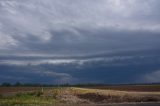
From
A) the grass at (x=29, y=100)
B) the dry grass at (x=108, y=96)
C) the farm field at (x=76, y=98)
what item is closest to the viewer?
the grass at (x=29, y=100)

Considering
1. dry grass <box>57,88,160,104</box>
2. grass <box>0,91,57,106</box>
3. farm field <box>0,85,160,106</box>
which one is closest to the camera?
grass <box>0,91,57,106</box>

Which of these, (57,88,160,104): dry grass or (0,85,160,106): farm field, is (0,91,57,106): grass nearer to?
(0,85,160,106): farm field

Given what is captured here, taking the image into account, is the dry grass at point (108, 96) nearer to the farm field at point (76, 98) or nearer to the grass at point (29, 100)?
the farm field at point (76, 98)

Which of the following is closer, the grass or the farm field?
the grass

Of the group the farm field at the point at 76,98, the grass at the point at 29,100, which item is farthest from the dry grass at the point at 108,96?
the grass at the point at 29,100

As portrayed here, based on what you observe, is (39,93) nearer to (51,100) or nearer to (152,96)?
(51,100)

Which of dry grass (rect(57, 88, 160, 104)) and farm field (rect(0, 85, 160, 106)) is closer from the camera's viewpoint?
farm field (rect(0, 85, 160, 106))

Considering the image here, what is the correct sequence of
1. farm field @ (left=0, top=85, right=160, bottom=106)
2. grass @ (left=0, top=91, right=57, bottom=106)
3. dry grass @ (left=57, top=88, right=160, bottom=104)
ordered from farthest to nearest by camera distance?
1. dry grass @ (left=57, top=88, right=160, bottom=104)
2. farm field @ (left=0, top=85, right=160, bottom=106)
3. grass @ (left=0, top=91, right=57, bottom=106)

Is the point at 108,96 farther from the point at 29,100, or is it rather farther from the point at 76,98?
the point at 29,100

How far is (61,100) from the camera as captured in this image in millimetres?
109062

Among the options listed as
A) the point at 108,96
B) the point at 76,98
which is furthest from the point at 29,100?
the point at 108,96

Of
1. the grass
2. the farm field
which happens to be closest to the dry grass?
the farm field

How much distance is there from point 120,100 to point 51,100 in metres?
19.0

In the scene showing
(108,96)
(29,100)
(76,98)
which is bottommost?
(29,100)
